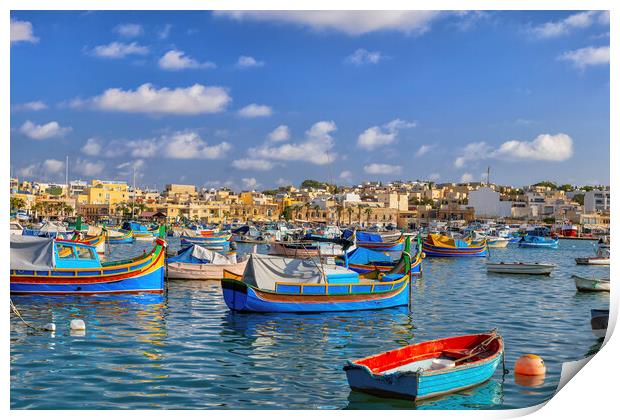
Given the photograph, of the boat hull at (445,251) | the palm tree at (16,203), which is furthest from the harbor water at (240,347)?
the palm tree at (16,203)

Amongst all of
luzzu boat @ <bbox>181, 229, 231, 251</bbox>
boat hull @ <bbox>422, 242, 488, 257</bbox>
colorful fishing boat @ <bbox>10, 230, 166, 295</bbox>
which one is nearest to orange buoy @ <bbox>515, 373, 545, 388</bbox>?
colorful fishing boat @ <bbox>10, 230, 166, 295</bbox>

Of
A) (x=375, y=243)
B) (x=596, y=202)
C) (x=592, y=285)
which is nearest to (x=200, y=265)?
(x=592, y=285)

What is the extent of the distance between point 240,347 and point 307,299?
128 inches

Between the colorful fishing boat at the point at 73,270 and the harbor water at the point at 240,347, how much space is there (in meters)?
0.35

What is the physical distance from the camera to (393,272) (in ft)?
58.9

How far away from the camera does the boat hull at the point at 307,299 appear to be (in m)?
14.5

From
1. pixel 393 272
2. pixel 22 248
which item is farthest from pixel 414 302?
pixel 22 248

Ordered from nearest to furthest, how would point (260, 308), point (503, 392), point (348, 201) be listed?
point (503, 392), point (260, 308), point (348, 201)

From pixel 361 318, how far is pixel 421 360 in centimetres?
506

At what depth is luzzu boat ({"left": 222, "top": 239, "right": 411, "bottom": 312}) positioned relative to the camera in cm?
1459

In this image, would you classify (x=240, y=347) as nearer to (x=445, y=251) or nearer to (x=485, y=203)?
(x=445, y=251)

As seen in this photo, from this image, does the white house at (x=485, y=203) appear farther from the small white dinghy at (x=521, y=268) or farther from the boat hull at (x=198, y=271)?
the boat hull at (x=198, y=271)

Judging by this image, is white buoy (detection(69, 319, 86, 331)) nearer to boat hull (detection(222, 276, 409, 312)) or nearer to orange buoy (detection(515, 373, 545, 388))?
boat hull (detection(222, 276, 409, 312))
